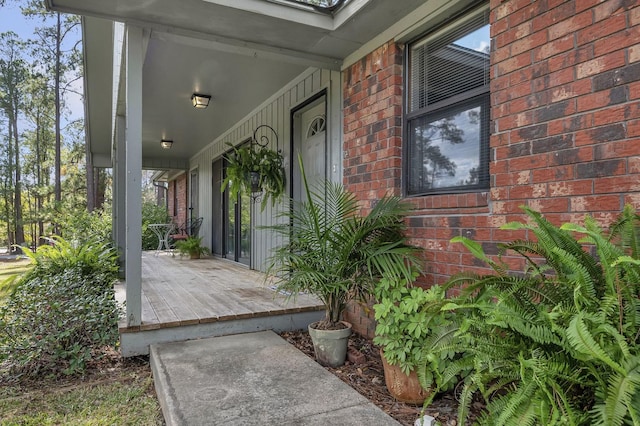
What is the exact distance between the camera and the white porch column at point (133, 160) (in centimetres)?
285

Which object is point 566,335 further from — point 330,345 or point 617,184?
point 330,345

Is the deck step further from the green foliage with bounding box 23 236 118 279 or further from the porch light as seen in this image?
the porch light

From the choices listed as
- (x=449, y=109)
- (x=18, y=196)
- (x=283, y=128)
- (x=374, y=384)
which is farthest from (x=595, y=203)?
(x=18, y=196)

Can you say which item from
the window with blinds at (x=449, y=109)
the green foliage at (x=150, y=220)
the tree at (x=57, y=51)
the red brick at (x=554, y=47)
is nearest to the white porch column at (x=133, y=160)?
the window with blinds at (x=449, y=109)

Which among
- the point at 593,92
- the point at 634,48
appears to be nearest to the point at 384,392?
the point at 593,92

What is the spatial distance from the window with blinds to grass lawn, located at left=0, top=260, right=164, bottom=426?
86.4 inches

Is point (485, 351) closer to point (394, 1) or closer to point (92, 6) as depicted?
point (394, 1)

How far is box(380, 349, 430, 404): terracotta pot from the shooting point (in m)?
2.09

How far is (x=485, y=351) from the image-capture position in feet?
4.98

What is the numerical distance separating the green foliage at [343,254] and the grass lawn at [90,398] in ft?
3.42

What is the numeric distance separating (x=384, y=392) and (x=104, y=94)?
17.7 feet

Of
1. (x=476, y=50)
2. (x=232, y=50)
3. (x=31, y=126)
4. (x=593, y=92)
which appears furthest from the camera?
(x=31, y=126)

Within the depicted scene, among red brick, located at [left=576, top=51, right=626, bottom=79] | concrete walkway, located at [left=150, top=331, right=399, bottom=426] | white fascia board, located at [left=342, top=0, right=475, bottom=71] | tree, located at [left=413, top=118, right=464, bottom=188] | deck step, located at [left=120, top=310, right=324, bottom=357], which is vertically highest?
white fascia board, located at [left=342, top=0, right=475, bottom=71]

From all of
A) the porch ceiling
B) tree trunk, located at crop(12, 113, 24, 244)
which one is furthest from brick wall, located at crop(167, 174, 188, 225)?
tree trunk, located at crop(12, 113, 24, 244)
